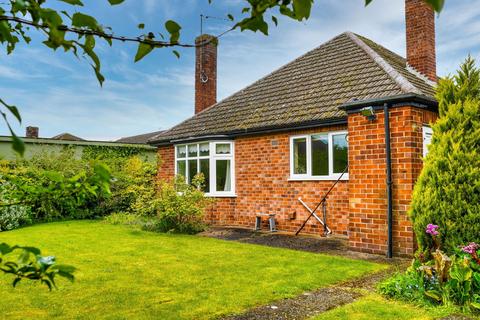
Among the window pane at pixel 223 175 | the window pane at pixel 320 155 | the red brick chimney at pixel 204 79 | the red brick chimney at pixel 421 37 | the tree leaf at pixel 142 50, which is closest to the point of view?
the tree leaf at pixel 142 50

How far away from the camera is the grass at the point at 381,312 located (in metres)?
4.28

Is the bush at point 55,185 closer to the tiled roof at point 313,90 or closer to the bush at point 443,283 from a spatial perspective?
the bush at point 443,283

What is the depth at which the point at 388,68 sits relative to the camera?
35.2ft

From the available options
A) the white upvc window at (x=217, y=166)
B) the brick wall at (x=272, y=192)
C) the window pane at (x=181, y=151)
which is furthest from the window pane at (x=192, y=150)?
the brick wall at (x=272, y=192)

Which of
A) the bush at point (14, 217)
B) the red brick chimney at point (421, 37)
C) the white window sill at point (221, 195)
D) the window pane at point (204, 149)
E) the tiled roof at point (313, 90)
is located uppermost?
the red brick chimney at point (421, 37)

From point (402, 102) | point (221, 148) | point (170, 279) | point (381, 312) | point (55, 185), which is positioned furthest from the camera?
point (221, 148)

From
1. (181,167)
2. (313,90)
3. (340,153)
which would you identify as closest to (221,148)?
(181,167)

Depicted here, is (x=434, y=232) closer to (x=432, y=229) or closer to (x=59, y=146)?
(x=432, y=229)

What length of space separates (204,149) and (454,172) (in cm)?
901

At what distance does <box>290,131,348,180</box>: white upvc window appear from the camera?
10.4 meters

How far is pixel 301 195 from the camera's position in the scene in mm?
11242

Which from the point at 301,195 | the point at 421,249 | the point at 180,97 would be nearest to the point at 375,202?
the point at 421,249

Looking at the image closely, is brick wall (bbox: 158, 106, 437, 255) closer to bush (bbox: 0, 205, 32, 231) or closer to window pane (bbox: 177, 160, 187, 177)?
window pane (bbox: 177, 160, 187, 177)

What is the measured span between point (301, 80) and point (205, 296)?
9852 millimetres
